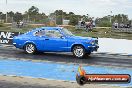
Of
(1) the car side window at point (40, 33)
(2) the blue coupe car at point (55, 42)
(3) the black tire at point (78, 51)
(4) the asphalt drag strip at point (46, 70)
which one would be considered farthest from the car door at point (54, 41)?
(4) the asphalt drag strip at point (46, 70)

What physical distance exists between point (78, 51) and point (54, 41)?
1.39m

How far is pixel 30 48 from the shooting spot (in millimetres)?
18078

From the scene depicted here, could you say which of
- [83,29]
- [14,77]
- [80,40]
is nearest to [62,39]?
[80,40]

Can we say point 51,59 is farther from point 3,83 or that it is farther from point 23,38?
point 3,83

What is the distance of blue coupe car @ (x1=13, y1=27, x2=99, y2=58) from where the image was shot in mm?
17216

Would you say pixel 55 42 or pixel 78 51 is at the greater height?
pixel 55 42

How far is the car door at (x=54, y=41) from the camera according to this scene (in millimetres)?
17562

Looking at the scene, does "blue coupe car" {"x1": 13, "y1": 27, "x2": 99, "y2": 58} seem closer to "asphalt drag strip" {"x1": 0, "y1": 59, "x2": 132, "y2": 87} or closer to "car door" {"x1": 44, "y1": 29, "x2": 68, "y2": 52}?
"car door" {"x1": 44, "y1": 29, "x2": 68, "y2": 52}

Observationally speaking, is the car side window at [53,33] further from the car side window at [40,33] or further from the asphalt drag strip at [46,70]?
the asphalt drag strip at [46,70]

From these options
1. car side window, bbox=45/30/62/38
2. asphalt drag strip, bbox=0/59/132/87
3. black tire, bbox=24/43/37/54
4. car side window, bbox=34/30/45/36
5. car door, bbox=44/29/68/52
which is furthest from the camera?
car side window, bbox=34/30/45/36

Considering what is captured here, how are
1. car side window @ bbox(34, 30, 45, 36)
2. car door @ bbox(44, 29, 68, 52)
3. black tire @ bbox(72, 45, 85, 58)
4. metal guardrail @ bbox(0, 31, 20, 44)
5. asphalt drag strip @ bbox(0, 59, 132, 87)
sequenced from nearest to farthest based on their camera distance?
1. asphalt drag strip @ bbox(0, 59, 132, 87)
2. black tire @ bbox(72, 45, 85, 58)
3. car door @ bbox(44, 29, 68, 52)
4. car side window @ bbox(34, 30, 45, 36)
5. metal guardrail @ bbox(0, 31, 20, 44)

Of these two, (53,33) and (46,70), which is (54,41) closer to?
(53,33)

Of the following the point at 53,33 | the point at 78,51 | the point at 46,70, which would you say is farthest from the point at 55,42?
the point at 46,70

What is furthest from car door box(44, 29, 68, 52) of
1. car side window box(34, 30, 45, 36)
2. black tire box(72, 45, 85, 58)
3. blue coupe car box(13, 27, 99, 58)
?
black tire box(72, 45, 85, 58)
